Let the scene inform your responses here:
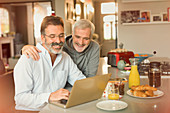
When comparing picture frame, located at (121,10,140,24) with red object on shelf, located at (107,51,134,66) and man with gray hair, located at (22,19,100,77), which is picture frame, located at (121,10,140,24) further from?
man with gray hair, located at (22,19,100,77)

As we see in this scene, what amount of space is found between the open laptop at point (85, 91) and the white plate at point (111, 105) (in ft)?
0.30

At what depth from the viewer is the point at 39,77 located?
178cm

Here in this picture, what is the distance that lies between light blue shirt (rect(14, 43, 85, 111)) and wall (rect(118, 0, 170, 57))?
3283mm

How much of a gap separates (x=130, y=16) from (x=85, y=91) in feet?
12.7

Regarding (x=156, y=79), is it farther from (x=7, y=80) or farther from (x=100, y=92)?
(x=7, y=80)

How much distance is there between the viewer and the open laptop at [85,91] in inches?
52.9

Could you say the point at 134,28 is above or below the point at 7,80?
above

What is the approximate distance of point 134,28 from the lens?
16.6ft

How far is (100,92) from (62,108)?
1.04 ft

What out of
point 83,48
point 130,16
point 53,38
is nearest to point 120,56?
point 83,48

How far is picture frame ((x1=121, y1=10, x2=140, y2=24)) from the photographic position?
16.3 feet

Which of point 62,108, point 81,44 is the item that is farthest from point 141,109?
point 81,44

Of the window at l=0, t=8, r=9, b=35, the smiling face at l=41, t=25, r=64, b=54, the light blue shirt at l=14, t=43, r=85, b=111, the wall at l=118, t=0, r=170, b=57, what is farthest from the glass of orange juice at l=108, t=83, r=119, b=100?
the window at l=0, t=8, r=9, b=35

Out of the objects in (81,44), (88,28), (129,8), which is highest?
(129,8)
